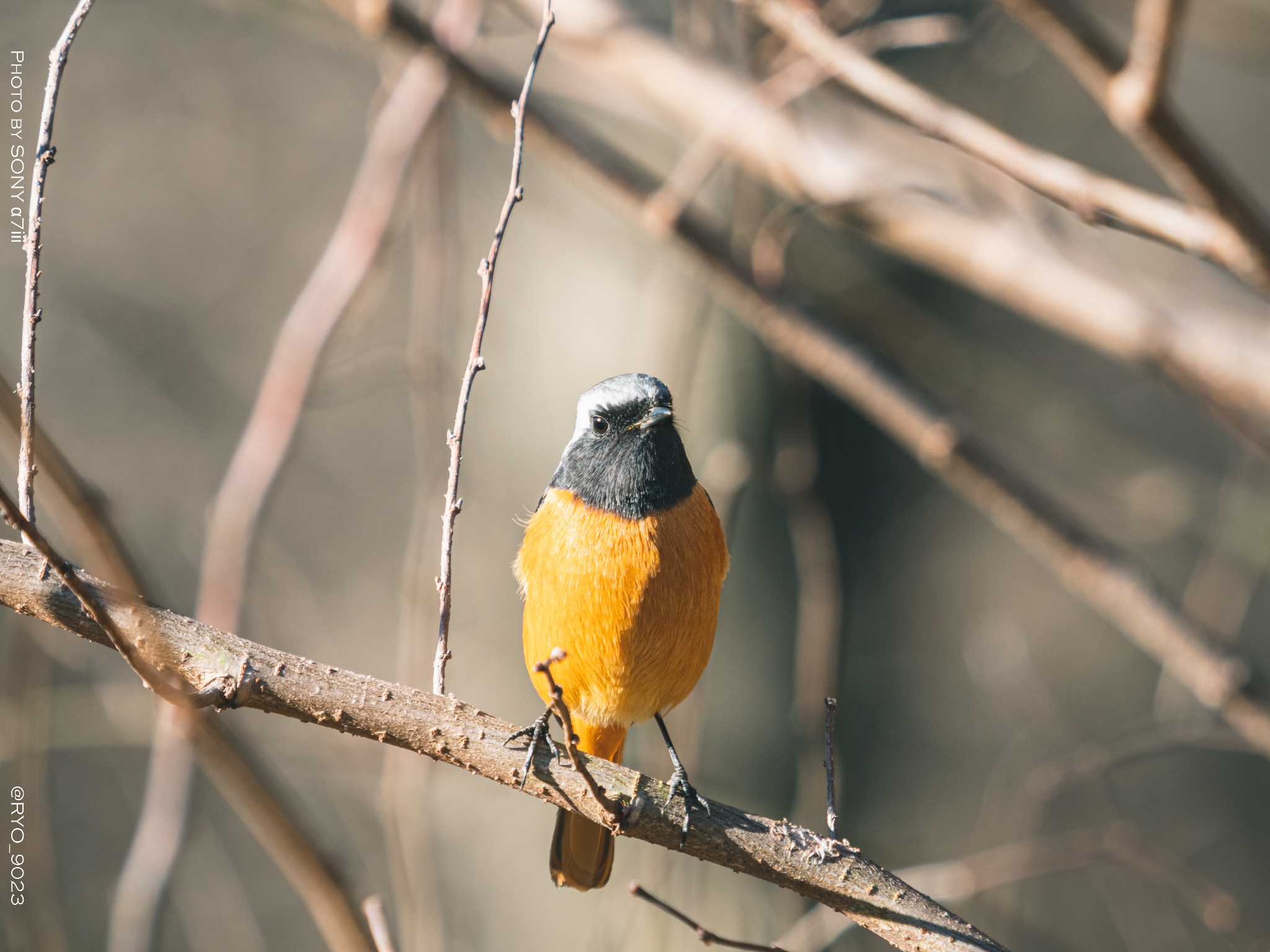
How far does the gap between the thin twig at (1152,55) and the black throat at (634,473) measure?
1422 mm

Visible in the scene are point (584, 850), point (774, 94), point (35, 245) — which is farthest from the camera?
point (774, 94)

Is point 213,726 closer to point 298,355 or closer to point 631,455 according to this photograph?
point 631,455

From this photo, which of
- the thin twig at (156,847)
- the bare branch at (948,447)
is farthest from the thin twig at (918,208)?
the thin twig at (156,847)

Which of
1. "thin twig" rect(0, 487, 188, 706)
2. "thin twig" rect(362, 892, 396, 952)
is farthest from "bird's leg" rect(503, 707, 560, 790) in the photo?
"thin twig" rect(0, 487, 188, 706)

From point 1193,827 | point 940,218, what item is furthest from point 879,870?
point 1193,827

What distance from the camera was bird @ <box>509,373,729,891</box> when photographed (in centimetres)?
281

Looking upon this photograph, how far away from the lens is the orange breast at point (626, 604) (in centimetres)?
280

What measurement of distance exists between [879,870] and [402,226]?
4.49 metres

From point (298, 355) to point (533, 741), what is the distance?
1633mm

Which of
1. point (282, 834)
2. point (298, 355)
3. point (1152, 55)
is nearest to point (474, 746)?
point (282, 834)

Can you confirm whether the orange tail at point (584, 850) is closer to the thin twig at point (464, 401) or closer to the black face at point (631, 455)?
the black face at point (631, 455)

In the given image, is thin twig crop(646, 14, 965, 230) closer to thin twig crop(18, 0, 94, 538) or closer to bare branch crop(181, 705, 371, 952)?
thin twig crop(18, 0, 94, 538)

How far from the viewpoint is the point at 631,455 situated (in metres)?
3.09

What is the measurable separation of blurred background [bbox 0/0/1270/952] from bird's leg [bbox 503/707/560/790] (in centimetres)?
217
